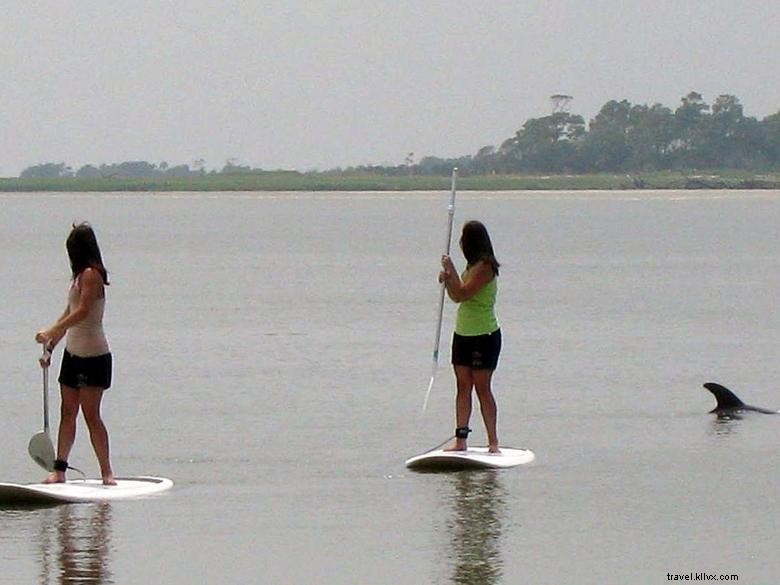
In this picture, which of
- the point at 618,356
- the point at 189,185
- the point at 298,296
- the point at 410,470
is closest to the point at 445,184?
the point at 189,185

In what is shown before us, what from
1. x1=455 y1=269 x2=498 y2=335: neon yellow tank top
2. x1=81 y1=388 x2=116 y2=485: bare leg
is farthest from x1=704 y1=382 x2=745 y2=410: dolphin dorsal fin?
x1=81 y1=388 x2=116 y2=485: bare leg

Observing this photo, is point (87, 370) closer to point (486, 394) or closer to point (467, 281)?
point (467, 281)

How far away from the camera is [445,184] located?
490ft

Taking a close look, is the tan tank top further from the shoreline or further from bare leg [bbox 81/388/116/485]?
the shoreline

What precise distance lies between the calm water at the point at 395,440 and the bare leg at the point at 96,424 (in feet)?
1.22

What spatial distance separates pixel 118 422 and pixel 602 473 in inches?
196

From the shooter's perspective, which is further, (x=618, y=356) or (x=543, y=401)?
(x=618, y=356)

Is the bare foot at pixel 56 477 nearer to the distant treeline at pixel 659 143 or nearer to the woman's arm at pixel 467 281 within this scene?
the woman's arm at pixel 467 281

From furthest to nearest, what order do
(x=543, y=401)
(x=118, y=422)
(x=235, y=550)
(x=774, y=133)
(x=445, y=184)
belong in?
(x=774, y=133)
(x=445, y=184)
(x=543, y=401)
(x=118, y=422)
(x=235, y=550)

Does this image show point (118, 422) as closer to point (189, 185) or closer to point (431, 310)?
point (431, 310)

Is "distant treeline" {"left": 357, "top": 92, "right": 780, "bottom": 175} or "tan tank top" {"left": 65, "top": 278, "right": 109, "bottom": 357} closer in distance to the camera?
"tan tank top" {"left": 65, "top": 278, "right": 109, "bottom": 357}

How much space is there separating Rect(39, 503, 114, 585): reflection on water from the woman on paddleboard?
53 cm

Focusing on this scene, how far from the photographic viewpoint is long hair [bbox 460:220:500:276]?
1259 centimetres


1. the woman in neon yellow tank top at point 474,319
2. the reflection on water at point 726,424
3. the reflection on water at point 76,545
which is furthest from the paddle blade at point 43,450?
the reflection on water at point 726,424
